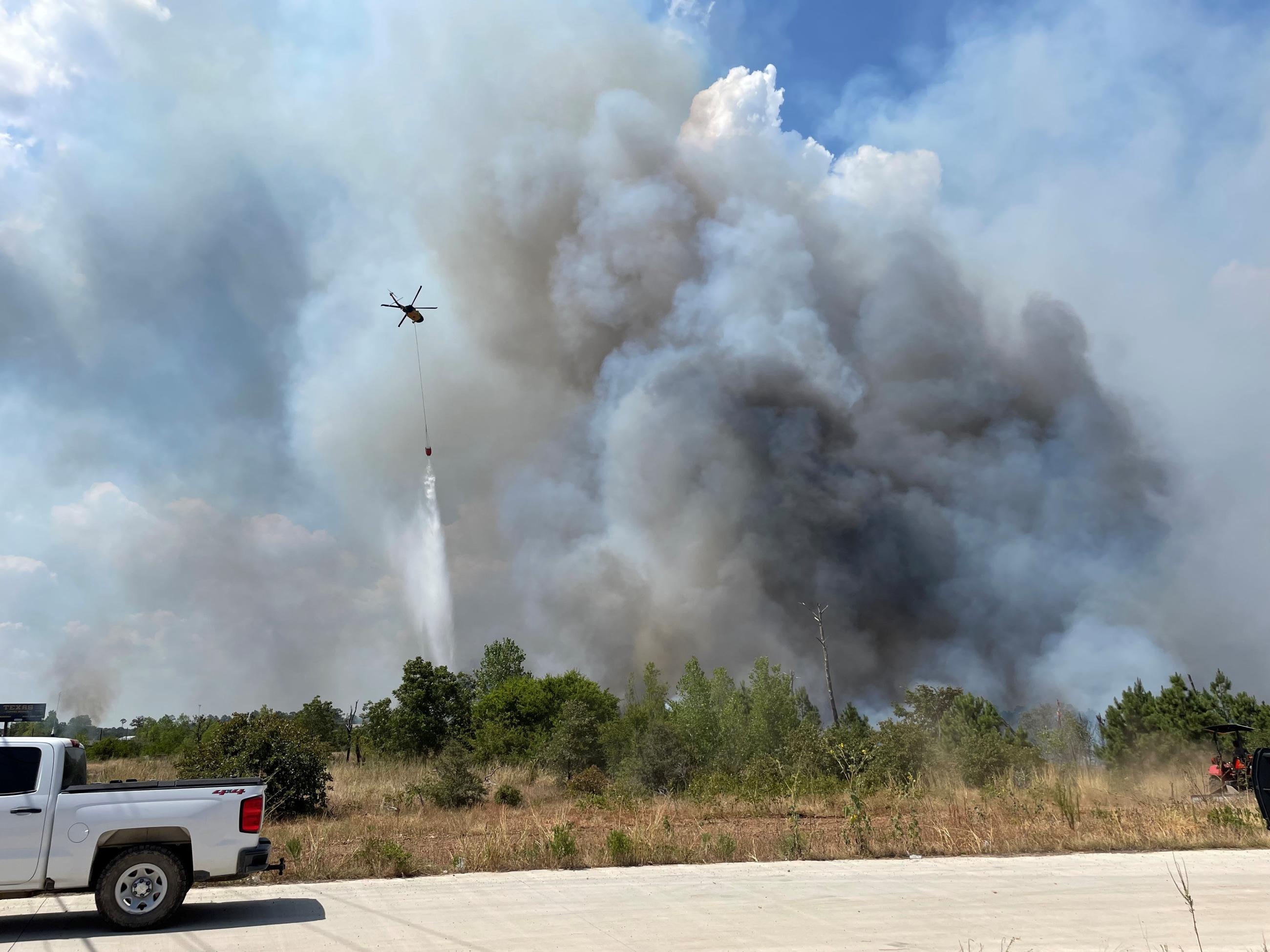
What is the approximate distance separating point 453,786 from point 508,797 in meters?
1.72

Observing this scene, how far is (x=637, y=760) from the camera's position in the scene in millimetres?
24297

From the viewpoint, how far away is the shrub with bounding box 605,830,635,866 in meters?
12.4

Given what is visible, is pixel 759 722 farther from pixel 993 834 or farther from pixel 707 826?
pixel 993 834

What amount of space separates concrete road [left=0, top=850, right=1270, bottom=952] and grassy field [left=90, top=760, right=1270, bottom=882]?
2.69 ft

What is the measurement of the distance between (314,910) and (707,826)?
358 inches

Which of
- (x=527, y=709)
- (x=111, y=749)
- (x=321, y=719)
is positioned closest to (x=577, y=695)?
(x=527, y=709)

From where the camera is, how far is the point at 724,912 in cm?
909

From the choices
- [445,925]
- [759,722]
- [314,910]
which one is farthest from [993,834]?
[759,722]

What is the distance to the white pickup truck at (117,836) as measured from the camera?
829 cm

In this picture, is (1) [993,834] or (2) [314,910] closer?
(2) [314,910]

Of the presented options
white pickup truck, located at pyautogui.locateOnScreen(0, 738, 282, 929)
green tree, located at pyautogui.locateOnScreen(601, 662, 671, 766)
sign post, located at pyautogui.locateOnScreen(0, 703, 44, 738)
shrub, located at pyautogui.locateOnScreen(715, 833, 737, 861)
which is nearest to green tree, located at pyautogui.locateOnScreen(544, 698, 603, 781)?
green tree, located at pyautogui.locateOnScreen(601, 662, 671, 766)

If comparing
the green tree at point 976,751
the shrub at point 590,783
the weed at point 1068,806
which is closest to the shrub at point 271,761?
the shrub at point 590,783

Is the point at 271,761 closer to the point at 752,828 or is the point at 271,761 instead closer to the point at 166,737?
the point at 752,828

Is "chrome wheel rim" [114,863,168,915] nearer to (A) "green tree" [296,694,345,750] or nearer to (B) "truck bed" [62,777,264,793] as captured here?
(B) "truck bed" [62,777,264,793]
